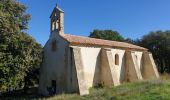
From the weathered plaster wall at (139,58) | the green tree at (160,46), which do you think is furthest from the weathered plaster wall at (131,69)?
the green tree at (160,46)

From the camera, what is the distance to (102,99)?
2019 cm

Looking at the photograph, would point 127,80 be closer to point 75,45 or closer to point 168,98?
point 75,45

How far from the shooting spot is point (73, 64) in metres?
25.3

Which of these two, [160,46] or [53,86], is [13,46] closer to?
[53,86]

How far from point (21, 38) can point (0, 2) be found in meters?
3.82

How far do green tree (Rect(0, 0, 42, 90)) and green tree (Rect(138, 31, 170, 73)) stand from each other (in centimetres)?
2812

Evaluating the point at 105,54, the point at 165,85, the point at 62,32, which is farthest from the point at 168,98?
the point at 62,32

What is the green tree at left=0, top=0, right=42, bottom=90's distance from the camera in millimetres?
22766

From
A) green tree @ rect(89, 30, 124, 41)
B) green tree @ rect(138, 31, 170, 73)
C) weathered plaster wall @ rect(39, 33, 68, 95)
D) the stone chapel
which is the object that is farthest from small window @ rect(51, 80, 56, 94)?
green tree @ rect(89, 30, 124, 41)

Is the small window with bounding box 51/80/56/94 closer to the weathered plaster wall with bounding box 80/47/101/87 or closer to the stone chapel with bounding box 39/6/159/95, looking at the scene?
the stone chapel with bounding box 39/6/159/95

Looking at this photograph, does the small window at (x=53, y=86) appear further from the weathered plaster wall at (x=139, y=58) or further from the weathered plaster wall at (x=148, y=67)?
the weathered plaster wall at (x=148, y=67)

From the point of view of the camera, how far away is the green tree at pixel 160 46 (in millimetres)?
47094

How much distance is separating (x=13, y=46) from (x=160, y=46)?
31.3 metres

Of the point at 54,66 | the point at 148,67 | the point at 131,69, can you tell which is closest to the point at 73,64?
the point at 54,66
